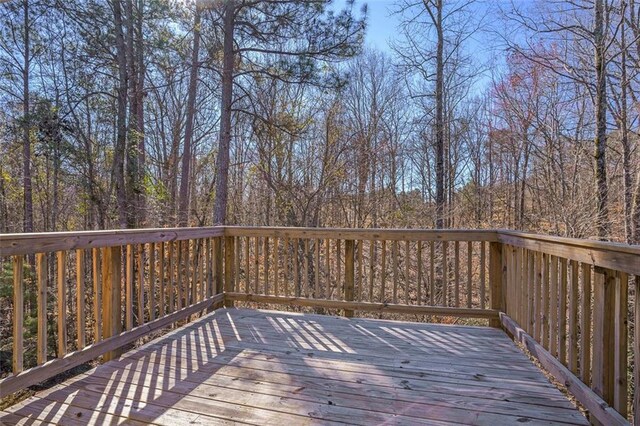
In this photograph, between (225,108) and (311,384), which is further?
(225,108)

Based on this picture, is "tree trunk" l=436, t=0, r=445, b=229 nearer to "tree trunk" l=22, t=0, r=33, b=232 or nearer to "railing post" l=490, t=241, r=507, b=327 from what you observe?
"railing post" l=490, t=241, r=507, b=327

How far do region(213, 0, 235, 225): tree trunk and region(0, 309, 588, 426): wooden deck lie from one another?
3813mm

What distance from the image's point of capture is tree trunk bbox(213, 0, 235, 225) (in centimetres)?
633

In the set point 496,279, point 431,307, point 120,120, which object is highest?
point 120,120

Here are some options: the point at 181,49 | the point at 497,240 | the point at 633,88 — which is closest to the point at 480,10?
the point at 633,88

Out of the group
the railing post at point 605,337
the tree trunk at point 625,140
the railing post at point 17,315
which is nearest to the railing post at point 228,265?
the railing post at point 17,315

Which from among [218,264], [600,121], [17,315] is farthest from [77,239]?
[600,121]

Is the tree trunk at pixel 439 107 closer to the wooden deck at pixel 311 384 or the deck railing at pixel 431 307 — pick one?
the deck railing at pixel 431 307

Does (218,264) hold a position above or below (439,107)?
below

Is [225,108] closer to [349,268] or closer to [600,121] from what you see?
Result: [349,268]

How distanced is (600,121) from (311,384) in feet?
21.0

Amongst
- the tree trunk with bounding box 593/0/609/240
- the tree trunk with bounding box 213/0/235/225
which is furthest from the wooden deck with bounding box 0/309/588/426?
the tree trunk with bounding box 593/0/609/240

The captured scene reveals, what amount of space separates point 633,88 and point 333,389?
7705 millimetres

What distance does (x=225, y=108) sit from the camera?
668cm
